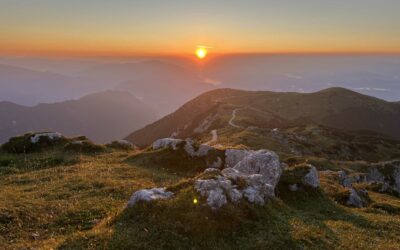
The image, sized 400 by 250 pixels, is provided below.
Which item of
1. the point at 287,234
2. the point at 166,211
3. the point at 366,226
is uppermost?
the point at 166,211

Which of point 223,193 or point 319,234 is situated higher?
point 223,193

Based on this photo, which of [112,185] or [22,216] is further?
[112,185]

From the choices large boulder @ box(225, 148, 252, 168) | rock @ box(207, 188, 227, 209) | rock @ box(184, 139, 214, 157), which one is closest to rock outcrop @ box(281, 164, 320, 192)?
large boulder @ box(225, 148, 252, 168)

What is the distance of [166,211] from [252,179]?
7.98 m

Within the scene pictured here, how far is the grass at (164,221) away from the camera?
1884 cm

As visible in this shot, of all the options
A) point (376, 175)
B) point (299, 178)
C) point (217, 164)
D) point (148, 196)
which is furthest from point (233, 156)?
point (376, 175)

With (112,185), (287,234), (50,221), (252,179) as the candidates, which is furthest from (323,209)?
(50,221)

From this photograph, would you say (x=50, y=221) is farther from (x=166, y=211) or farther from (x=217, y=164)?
(x=217, y=164)

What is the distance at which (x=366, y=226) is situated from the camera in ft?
87.2

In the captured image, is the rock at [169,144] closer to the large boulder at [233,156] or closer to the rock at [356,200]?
the large boulder at [233,156]

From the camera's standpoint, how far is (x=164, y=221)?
A: 19969 mm

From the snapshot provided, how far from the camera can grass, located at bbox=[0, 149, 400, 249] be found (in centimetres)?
1884

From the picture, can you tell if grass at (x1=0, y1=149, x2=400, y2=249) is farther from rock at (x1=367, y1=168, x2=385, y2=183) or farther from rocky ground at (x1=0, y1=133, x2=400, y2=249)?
rock at (x1=367, y1=168, x2=385, y2=183)

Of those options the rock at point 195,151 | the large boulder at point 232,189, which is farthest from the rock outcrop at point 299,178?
the rock at point 195,151
